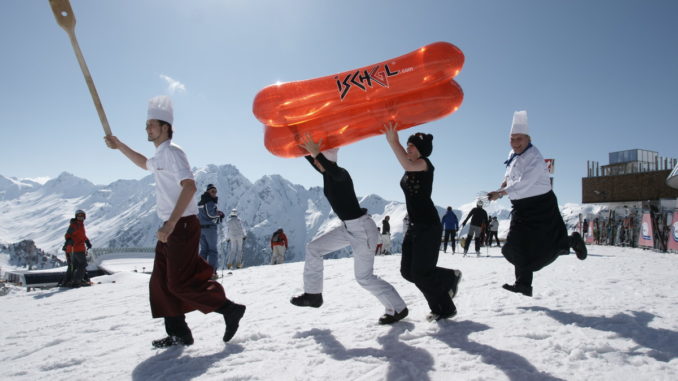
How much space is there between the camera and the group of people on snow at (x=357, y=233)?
3.20 m

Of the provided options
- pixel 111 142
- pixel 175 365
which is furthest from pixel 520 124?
pixel 111 142

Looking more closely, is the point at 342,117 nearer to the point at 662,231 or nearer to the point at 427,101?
the point at 427,101

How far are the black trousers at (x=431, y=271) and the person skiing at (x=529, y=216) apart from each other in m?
0.98

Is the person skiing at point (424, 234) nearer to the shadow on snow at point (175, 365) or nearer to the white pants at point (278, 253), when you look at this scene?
the shadow on snow at point (175, 365)

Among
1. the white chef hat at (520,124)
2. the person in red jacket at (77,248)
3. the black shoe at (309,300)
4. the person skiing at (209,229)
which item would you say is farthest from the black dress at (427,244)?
the person in red jacket at (77,248)

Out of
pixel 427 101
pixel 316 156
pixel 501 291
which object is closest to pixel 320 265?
pixel 316 156

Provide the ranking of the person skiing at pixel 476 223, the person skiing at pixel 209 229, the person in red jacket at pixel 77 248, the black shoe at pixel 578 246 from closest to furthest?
the black shoe at pixel 578 246 → the person skiing at pixel 209 229 → the person in red jacket at pixel 77 248 → the person skiing at pixel 476 223

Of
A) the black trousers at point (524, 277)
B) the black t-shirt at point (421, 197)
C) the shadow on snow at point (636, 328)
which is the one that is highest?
the black t-shirt at point (421, 197)

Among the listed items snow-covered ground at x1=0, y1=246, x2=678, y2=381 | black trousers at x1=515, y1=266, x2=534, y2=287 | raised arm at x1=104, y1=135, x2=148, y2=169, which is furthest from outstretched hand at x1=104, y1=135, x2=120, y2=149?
black trousers at x1=515, y1=266, x2=534, y2=287

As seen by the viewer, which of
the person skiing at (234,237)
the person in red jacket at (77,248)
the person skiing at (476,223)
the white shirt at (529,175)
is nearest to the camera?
the white shirt at (529,175)

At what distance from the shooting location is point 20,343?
12.2ft

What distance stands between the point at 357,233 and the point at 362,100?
127cm

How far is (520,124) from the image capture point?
427 cm

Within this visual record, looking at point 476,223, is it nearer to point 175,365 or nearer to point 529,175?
point 529,175
